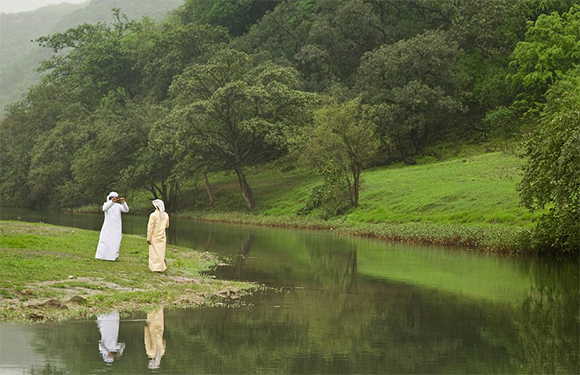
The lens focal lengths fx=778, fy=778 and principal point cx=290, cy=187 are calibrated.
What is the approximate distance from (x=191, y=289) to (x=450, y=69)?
59272mm

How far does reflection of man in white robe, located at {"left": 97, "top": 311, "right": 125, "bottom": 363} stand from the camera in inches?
447

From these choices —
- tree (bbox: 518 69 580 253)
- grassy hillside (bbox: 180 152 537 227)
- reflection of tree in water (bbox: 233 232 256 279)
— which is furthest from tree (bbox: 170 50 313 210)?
tree (bbox: 518 69 580 253)

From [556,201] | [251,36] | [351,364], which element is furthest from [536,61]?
[351,364]

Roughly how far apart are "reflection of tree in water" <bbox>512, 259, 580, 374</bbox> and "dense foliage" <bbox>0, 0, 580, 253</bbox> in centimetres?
3224

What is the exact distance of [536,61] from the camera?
70438 millimetres

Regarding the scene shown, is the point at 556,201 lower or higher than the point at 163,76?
lower

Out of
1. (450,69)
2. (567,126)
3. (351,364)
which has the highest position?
(450,69)

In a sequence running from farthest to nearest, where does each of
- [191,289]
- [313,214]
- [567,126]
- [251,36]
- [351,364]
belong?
1. [251,36]
2. [313,214]
3. [567,126]
4. [191,289]
5. [351,364]

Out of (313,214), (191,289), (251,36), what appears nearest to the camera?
(191,289)

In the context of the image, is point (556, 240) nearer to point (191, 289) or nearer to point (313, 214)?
point (191, 289)

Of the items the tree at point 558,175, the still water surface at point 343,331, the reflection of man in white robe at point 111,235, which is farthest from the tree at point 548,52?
the reflection of man in white robe at point 111,235

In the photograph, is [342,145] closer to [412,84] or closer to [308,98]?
[308,98]

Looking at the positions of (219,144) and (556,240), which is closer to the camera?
(556,240)

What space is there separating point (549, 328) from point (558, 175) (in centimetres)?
1460
